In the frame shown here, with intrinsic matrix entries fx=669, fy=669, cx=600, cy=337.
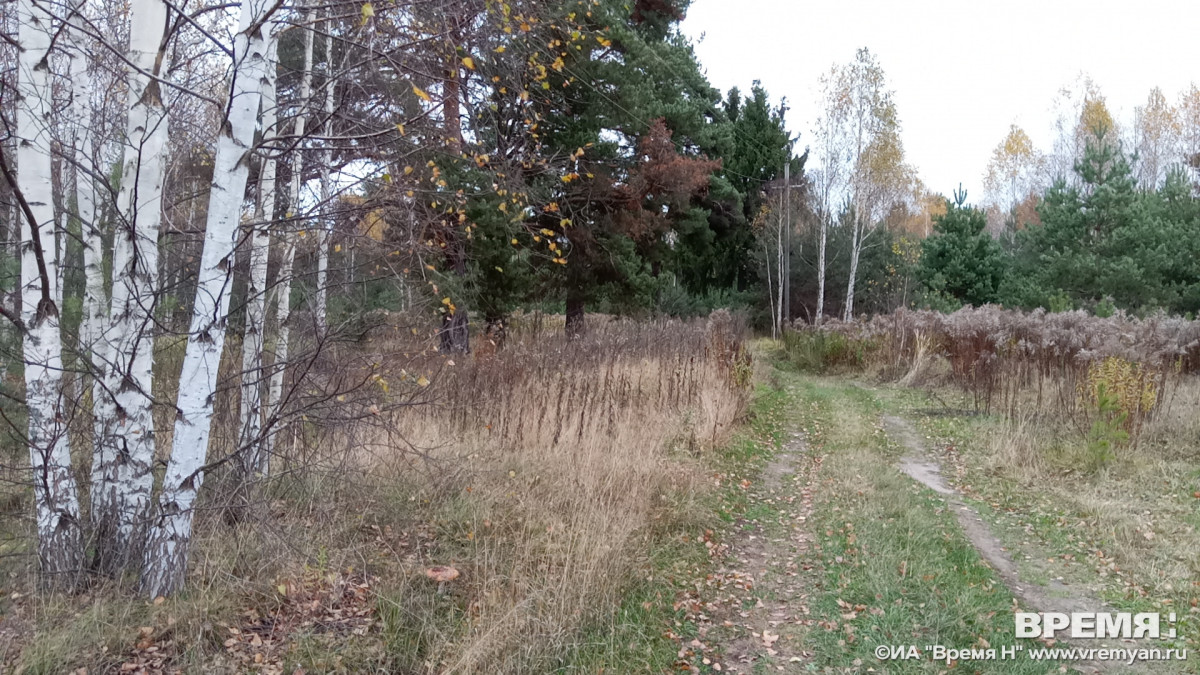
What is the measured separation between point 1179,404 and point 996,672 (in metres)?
6.60

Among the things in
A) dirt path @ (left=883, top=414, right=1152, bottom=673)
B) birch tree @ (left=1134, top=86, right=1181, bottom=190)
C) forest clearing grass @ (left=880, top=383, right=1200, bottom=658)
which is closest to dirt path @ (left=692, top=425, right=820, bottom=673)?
dirt path @ (left=883, top=414, right=1152, bottom=673)

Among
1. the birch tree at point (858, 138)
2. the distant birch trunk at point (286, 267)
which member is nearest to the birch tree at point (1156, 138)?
the birch tree at point (858, 138)

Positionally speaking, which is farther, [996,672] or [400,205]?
[400,205]

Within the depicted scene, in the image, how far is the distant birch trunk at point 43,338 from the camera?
9.87ft

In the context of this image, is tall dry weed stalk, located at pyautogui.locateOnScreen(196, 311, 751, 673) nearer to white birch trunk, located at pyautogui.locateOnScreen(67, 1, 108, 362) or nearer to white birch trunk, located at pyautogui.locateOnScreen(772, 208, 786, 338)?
white birch trunk, located at pyautogui.locateOnScreen(67, 1, 108, 362)

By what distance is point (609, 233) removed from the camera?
13.9m

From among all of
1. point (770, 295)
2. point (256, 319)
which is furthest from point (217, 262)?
point (770, 295)

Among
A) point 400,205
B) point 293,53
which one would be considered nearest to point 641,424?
point 400,205

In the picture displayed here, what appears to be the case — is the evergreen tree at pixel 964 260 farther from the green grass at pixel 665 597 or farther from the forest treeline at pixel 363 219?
the green grass at pixel 665 597

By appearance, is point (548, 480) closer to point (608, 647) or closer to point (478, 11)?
point (608, 647)

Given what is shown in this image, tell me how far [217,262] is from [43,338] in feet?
2.99

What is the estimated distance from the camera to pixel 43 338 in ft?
9.93

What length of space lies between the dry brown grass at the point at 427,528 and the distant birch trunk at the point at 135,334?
30cm

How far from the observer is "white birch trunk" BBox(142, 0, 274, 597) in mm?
2926
